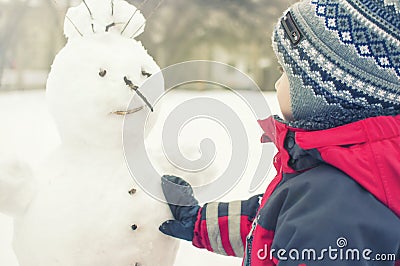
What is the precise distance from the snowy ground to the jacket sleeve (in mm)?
62

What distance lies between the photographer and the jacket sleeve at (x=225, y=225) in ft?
2.21

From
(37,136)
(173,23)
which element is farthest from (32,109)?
(173,23)

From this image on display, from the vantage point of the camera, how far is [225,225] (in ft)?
2.21

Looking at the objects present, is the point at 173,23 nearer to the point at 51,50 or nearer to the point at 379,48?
the point at 51,50

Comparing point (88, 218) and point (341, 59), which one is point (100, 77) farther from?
point (341, 59)

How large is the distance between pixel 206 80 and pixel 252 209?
0.19 metres

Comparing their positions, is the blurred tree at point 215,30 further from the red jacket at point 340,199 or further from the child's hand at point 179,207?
the red jacket at point 340,199

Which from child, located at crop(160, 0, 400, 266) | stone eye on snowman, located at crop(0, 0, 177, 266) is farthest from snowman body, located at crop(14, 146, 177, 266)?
child, located at crop(160, 0, 400, 266)

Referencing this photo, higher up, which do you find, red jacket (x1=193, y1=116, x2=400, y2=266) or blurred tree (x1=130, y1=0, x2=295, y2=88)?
blurred tree (x1=130, y1=0, x2=295, y2=88)

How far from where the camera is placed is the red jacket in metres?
0.47

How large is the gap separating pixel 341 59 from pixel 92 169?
35cm

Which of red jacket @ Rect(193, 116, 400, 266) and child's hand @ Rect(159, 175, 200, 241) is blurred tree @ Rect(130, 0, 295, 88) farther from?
red jacket @ Rect(193, 116, 400, 266)

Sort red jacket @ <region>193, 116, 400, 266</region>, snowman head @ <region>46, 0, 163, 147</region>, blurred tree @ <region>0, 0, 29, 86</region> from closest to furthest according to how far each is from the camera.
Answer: red jacket @ <region>193, 116, 400, 266</region>, snowman head @ <region>46, 0, 163, 147</region>, blurred tree @ <region>0, 0, 29, 86</region>

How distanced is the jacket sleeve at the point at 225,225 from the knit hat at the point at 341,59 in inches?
7.3
